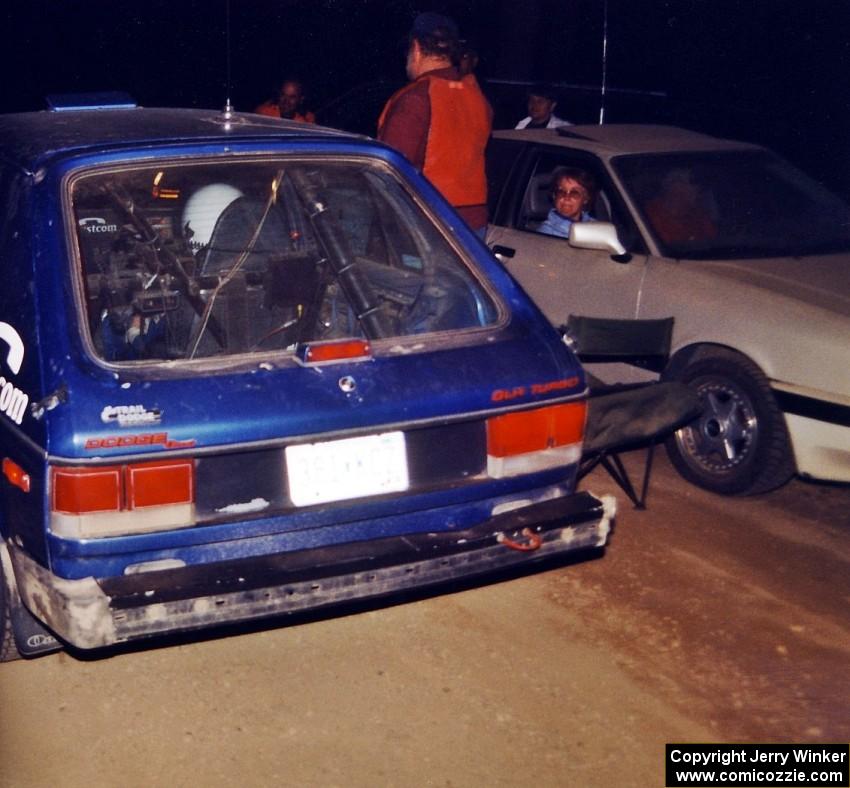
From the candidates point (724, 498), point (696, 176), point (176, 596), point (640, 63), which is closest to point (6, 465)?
point (176, 596)

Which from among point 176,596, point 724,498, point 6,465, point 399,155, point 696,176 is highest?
point 399,155

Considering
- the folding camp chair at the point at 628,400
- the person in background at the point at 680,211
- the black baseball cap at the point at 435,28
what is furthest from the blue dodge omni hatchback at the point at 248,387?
the person in background at the point at 680,211

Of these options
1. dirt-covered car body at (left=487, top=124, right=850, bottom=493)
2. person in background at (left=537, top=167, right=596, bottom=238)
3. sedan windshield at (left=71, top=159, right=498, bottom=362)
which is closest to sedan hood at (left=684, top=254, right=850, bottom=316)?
dirt-covered car body at (left=487, top=124, right=850, bottom=493)

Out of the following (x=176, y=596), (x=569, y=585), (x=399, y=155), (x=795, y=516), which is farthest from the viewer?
(x=795, y=516)

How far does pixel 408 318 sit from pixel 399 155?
537 mm

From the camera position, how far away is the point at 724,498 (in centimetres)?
568

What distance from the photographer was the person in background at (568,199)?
641 cm

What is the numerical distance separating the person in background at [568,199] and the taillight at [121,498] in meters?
3.68

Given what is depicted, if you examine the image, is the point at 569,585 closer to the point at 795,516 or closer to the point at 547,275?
the point at 795,516

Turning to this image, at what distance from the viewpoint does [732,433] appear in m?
5.64

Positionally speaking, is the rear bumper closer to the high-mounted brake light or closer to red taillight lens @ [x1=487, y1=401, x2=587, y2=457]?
red taillight lens @ [x1=487, y1=401, x2=587, y2=457]

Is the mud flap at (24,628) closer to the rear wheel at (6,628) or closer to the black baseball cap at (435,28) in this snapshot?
the rear wheel at (6,628)

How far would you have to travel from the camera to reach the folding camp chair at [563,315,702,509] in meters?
5.05

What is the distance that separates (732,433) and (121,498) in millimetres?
3379
